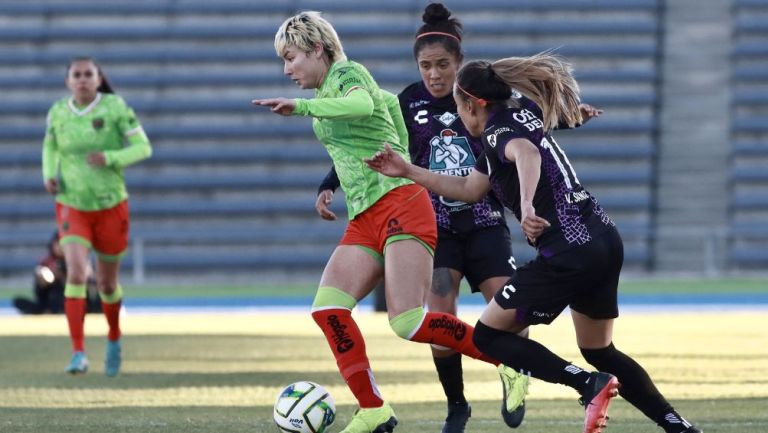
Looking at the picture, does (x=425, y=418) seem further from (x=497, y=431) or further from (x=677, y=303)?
(x=677, y=303)

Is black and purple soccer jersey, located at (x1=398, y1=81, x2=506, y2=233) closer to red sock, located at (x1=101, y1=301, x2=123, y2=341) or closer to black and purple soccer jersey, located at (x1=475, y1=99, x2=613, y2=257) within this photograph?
black and purple soccer jersey, located at (x1=475, y1=99, x2=613, y2=257)

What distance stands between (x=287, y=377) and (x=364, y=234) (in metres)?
3.19

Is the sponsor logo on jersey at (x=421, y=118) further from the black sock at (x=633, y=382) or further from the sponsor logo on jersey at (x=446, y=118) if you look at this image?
the black sock at (x=633, y=382)

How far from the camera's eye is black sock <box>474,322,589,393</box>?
17.5 ft

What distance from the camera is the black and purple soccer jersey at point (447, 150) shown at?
6.73m

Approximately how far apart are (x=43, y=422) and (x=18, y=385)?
2.10 metres

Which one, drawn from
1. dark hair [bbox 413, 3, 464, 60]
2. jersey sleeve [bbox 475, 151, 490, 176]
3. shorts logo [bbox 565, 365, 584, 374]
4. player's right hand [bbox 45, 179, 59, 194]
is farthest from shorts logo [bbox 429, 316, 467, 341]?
player's right hand [bbox 45, 179, 59, 194]

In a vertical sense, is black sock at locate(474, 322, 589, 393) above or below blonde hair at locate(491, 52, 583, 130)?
below

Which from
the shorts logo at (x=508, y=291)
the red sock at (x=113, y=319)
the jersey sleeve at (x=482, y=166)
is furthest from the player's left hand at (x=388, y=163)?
the red sock at (x=113, y=319)

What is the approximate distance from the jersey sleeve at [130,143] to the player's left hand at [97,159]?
4cm

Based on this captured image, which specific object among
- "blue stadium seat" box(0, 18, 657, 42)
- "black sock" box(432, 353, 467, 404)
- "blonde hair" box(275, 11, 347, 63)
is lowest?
"blue stadium seat" box(0, 18, 657, 42)

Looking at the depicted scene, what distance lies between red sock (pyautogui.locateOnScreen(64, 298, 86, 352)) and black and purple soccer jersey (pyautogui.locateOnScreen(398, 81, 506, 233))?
143 inches

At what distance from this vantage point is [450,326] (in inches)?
238

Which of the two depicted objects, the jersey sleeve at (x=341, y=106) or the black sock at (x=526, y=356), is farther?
the jersey sleeve at (x=341, y=106)
